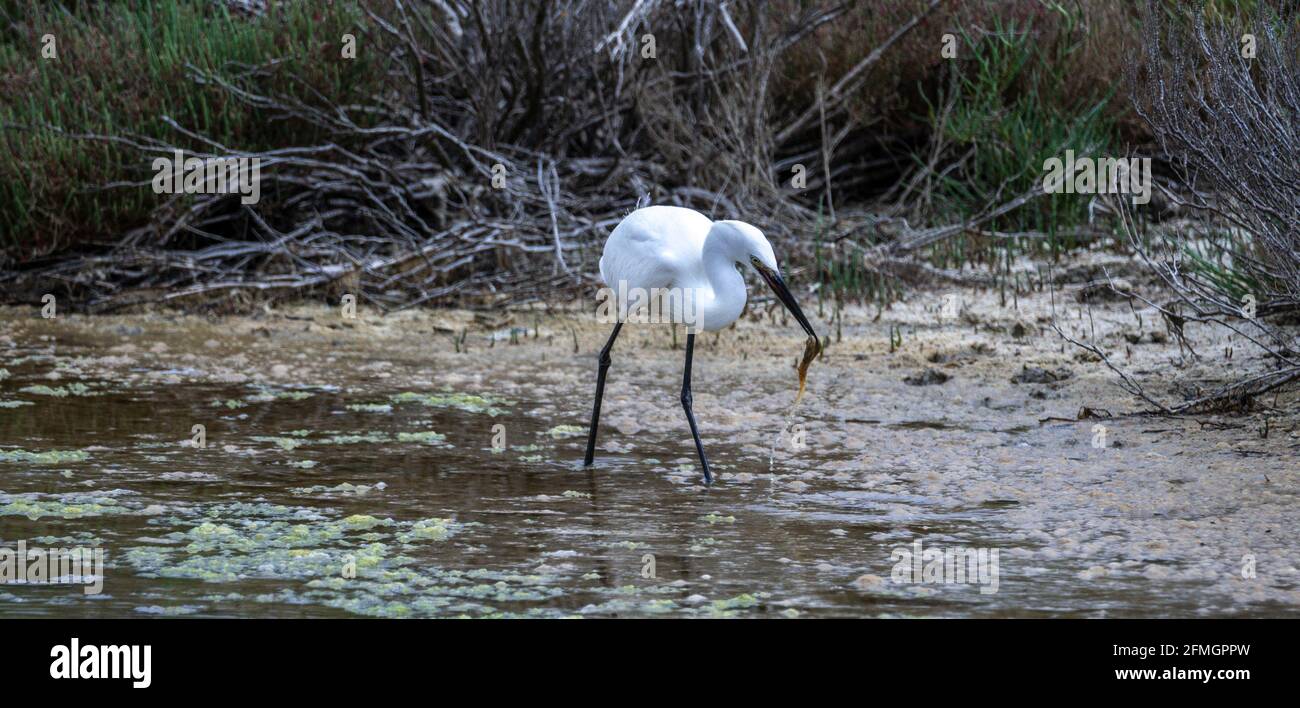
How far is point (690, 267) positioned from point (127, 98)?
204 inches

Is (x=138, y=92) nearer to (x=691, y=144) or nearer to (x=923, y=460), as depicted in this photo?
(x=691, y=144)

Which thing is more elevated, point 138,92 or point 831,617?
point 138,92

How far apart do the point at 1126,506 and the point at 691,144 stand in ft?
16.7

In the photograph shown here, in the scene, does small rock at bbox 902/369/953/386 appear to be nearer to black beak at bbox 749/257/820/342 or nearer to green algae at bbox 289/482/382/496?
black beak at bbox 749/257/820/342

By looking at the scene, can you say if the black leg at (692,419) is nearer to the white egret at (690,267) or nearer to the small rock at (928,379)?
the white egret at (690,267)

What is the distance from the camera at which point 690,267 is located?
5.06 metres

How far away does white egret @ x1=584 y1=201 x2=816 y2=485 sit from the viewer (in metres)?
4.82

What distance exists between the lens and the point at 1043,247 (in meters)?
8.79

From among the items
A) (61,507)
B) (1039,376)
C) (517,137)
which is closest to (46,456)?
(61,507)

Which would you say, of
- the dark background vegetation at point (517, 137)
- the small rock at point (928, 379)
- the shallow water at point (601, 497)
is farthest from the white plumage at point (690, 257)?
the dark background vegetation at point (517, 137)

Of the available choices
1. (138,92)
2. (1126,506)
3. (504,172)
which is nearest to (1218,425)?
(1126,506)

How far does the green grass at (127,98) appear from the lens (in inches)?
337

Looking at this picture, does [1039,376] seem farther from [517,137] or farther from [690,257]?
[517,137]
